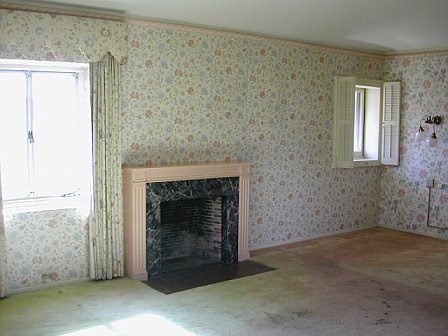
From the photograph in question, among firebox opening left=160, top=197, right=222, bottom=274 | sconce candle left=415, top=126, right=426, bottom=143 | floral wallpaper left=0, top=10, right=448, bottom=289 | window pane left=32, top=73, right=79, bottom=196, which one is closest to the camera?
floral wallpaper left=0, top=10, right=448, bottom=289

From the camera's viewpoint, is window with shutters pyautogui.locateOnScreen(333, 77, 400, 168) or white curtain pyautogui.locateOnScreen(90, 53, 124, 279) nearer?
white curtain pyautogui.locateOnScreen(90, 53, 124, 279)

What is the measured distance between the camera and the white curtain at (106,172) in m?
4.86

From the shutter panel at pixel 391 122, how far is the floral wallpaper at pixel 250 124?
12cm

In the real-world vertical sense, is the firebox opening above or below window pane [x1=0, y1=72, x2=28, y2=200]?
below

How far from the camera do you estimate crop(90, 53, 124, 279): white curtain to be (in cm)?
486

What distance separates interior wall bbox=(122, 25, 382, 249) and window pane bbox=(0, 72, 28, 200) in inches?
37.6

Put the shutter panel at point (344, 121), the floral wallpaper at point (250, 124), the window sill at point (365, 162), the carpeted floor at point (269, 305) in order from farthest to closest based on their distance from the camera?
1. the window sill at point (365, 162)
2. the shutter panel at point (344, 121)
3. the floral wallpaper at point (250, 124)
4. the carpeted floor at point (269, 305)

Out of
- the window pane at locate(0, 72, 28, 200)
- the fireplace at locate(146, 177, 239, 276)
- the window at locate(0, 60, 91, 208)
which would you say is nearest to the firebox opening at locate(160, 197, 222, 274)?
the fireplace at locate(146, 177, 239, 276)

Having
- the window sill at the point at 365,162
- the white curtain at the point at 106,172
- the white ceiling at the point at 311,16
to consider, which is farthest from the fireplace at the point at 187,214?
the window sill at the point at 365,162

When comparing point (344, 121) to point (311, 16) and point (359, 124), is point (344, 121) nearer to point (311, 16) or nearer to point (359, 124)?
point (359, 124)

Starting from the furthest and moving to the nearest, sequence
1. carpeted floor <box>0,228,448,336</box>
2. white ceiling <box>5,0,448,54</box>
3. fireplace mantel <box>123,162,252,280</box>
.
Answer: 1. fireplace mantel <box>123,162,252,280</box>
2. white ceiling <box>5,0,448,54</box>
3. carpeted floor <box>0,228,448,336</box>

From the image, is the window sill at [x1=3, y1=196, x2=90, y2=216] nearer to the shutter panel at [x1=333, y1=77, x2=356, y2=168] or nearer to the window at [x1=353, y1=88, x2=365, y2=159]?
the shutter panel at [x1=333, y1=77, x2=356, y2=168]

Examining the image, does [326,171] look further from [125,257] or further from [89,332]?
[89,332]

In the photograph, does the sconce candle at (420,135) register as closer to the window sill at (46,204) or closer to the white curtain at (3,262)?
the window sill at (46,204)
